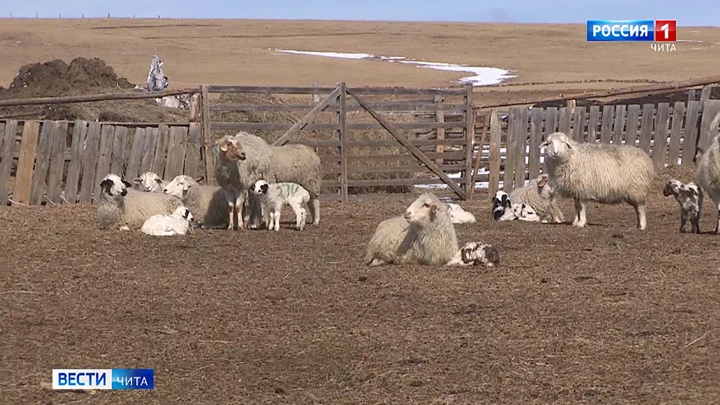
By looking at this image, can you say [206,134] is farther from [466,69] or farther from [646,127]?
[466,69]

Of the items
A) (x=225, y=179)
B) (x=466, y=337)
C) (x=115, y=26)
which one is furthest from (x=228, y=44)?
(x=466, y=337)

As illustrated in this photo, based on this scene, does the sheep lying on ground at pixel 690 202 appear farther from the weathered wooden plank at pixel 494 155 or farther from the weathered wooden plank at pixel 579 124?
the weathered wooden plank at pixel 579 124

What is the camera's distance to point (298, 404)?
650 centimetres

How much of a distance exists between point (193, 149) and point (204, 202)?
3.16 metres

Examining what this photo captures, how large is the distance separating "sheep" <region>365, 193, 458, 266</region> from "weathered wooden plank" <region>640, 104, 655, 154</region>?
10.7m

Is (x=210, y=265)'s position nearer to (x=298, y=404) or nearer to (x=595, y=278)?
(x=595, y=278)

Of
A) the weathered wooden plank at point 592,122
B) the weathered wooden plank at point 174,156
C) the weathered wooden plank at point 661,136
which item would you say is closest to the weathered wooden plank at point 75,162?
the weathered wooden plank at point 174,156

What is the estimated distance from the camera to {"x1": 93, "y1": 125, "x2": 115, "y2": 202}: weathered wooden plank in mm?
17109

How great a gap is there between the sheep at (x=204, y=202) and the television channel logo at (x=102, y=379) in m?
7.43

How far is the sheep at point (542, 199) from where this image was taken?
49.4ft

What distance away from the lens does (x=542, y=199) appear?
15453 millimetres

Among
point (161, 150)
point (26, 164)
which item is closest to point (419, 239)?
point (161, 150)

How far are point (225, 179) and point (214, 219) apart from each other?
0.67 m

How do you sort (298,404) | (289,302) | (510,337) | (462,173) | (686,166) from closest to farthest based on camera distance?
(298,404) < (510,337) < (289,302) < (462,173) < (686,166)
